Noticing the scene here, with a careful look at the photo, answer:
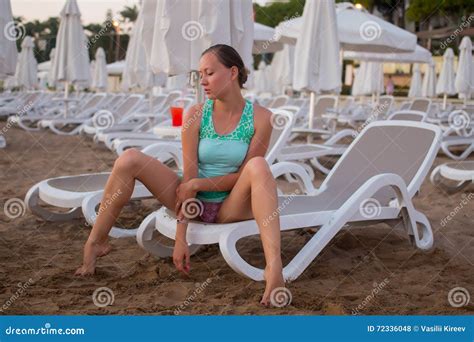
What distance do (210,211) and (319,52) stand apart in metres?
5.19

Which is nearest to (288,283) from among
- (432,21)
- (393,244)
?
(393,244)

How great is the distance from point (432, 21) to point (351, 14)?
35340 millimetres

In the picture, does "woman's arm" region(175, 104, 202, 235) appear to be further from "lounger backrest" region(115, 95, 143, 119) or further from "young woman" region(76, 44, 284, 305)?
"lounger backrest" region(115, 95, 143, 119)

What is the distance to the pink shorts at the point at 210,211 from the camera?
3166 millimetres

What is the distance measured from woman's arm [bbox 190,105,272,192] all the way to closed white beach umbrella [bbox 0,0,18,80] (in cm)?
310

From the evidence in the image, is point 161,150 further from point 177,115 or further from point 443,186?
point 443,186

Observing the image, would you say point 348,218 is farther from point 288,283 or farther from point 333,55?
point 333,55

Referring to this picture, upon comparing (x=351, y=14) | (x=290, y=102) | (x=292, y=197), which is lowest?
(x=290, y=102)

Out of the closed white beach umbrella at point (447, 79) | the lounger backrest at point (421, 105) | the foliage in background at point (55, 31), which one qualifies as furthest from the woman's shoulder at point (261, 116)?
the foliage in background at point (55, 31)

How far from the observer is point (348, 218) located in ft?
11.0

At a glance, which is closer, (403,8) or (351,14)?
(351,14)

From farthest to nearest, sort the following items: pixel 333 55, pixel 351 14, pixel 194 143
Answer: pixel 351 14 < pixel 333 55 < pixel 194 143

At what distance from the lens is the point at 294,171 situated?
162 inches

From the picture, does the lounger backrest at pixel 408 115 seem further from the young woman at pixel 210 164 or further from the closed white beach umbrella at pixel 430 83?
the closed white beach umbrella at pixel 430 83
